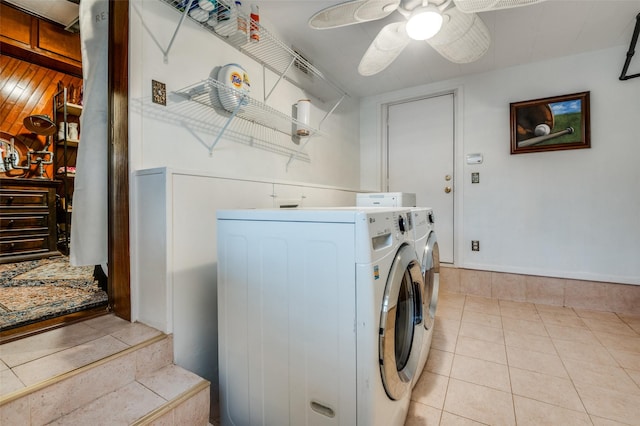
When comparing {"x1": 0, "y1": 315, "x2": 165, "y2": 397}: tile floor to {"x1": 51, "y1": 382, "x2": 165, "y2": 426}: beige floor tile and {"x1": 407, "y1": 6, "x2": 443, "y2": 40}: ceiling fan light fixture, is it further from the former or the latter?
{"x1": 407, "y1": 6, "x2": 443, "y2": 40}: ceiling fan light fixture

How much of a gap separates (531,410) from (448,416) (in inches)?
15.8

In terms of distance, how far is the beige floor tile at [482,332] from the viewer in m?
1.99

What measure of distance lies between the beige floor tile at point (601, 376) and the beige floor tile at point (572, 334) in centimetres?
34

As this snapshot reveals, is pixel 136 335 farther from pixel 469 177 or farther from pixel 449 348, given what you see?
pixel 469 177

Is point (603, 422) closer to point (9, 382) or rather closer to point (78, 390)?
point (78, 390)

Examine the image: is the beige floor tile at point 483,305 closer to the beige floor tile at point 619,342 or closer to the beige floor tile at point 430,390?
the beige floor tile at point 619,342

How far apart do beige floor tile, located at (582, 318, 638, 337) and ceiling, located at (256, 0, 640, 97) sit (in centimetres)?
217

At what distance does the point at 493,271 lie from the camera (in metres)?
2.89

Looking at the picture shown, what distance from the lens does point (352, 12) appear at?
4.68 ft

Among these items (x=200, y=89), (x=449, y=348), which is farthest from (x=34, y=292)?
(x=449, y=348)

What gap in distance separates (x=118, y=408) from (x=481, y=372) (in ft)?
5.76

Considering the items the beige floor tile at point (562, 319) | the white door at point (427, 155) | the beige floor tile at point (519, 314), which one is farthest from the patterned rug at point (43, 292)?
the beige floor tile at point (562, 319)

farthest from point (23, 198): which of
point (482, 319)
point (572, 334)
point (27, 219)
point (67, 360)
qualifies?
point (572, 334)

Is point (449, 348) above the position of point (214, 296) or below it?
below
